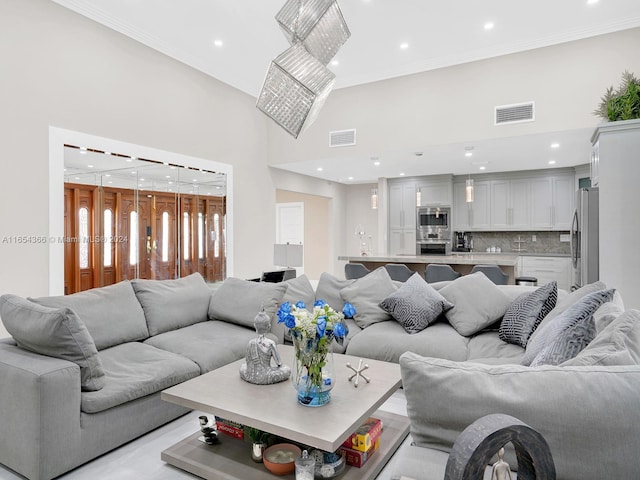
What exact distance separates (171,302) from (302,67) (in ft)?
7.63

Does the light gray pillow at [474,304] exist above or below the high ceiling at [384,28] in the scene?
below

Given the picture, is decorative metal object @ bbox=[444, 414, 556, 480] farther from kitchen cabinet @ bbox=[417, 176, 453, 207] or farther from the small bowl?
kitchen cabinet @ bbox=[417, 176, 453, 207]

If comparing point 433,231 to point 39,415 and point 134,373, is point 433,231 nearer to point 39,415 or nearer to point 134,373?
point 134,373

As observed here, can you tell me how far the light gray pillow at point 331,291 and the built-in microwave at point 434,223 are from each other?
4769 millimetres

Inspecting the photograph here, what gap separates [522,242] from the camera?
8023 millimetres

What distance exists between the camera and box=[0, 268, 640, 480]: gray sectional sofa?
1029mm

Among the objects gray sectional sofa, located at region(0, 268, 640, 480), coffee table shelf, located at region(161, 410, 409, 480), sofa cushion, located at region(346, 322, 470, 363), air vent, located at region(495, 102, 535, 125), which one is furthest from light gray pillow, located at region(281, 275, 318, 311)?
air vent, located at region(495, 102, 535, 125)

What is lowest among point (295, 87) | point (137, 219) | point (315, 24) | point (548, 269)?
point (548, 269)

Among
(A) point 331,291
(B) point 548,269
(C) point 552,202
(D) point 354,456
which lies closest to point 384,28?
(A) point 331,291

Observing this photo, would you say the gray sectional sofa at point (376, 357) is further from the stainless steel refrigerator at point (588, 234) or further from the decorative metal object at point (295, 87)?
the decorative metal object at point (295, 87)

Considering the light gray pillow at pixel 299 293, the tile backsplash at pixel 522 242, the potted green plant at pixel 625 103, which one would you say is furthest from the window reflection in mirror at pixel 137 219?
the tile backsplash at pixel 522 242

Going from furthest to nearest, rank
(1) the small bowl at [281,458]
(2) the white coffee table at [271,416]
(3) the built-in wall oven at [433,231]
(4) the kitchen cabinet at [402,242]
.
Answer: (4) the kitchen cabinet at [402,242] → (3) the built-in wall oven at [433,231] → (1) the small bowl at [281,458] → (2) the white coffee table at [271,416]

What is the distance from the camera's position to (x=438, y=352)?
9.55 ft

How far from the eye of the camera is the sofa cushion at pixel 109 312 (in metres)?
2.74
